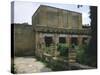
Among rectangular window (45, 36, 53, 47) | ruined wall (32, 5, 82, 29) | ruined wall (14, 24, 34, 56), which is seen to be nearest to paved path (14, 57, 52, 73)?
ruined wall (14, 24, 34, 56)

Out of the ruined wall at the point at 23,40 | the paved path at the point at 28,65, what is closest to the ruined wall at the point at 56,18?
the ruined wall at the point at 23,40

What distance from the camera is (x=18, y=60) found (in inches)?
97.0

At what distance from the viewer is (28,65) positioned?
99.0 inches

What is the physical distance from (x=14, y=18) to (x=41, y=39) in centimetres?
41

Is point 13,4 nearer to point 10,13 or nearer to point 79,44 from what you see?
point 10,13

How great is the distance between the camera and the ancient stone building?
2.57m

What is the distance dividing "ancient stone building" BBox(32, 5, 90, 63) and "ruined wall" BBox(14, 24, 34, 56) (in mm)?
61

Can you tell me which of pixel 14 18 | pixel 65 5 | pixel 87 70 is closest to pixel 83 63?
pixel 87 70

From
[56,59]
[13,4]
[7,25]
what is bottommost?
[56,59]

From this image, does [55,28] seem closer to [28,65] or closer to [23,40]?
[23,40]

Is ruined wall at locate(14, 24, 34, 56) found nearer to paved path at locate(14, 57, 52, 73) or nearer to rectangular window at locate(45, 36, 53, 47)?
paved path at locate(14, 57, 52, 73)

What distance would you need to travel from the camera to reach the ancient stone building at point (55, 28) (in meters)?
2.57

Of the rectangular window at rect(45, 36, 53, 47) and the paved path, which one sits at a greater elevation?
the rectangular window at rect(45, 36, 53, 47)

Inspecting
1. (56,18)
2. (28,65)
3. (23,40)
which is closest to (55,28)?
(56,18)
